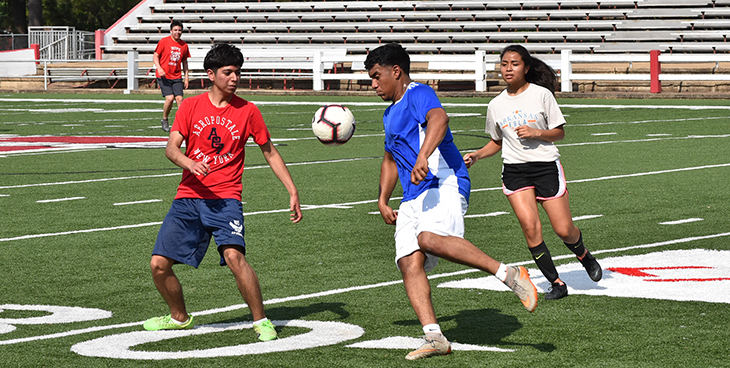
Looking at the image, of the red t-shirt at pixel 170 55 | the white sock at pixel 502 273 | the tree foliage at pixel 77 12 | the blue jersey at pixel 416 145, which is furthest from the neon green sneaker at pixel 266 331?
the tree foliage at pixel 77 12

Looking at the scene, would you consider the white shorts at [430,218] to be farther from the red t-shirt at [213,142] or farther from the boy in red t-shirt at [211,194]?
the red t-shirt at [213,142]

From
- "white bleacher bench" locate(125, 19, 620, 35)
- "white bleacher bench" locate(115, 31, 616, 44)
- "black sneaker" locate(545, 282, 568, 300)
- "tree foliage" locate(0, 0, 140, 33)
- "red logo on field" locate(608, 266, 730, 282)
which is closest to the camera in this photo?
"black sneaker" locate(545, 282, 568, 300)

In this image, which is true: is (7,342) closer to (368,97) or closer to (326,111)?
(326,111)

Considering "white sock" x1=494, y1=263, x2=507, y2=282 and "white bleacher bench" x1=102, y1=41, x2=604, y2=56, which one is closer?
"white sock" x1=494, y1=263, x2=507, y2=282

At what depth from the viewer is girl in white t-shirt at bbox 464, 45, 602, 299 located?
23.7 feet

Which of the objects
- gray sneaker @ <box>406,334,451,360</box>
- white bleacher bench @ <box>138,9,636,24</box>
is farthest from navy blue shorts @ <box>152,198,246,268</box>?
white bleacher bench @ <box>138,9,636,24</box>

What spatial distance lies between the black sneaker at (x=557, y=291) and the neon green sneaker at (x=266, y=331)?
1.95 meters

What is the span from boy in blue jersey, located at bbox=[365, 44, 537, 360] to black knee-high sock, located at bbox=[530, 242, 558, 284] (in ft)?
4.63

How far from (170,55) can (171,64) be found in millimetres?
183

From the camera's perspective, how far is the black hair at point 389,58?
232 inches

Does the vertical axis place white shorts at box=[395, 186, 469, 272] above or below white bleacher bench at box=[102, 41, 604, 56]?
below

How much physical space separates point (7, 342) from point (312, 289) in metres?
2.23

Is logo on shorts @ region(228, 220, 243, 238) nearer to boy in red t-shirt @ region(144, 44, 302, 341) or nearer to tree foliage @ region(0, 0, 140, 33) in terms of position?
boy in red t-shirt @ region(144, 44, 302, 341)

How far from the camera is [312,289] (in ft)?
24.7
